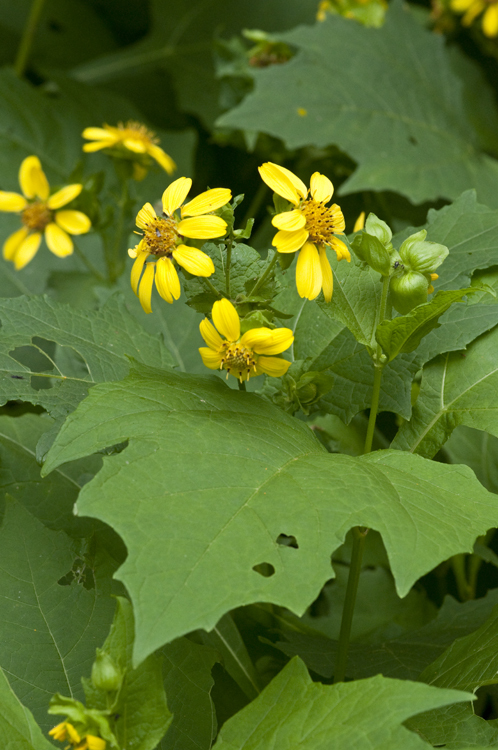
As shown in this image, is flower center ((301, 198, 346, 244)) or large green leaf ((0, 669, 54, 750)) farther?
flower center ((301, 198, 346, 244))

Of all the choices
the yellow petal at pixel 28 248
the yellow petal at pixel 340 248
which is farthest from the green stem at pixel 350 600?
the yellow petal at pixel 28 248

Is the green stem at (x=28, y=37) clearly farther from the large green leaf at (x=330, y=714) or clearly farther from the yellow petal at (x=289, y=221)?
the large green leaf at (x=330, y=714)

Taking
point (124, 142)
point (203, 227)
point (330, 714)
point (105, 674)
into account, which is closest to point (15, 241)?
point (124, 142)

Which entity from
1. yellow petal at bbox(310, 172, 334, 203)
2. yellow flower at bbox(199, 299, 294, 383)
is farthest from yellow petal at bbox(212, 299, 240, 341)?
yellow petal at bbox(310, 172, 334, 203)

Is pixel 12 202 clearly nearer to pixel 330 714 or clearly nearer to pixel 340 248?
pixel 340 248

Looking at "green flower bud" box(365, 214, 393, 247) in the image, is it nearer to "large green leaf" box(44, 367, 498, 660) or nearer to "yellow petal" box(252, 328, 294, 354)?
"yellow petal" box(252, 328, 294, 354)

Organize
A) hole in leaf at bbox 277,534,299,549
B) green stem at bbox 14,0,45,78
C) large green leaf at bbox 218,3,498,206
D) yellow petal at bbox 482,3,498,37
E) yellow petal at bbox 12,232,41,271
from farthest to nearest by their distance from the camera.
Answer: green stem at bbox 14,0,45,78, yellow petal at bbox 482,3,498,37, large green leaf at bbox 218,3,498,206, yellow petal at bbox 12,232,41,271, hole in leaf at bbox 277,534,299,549
